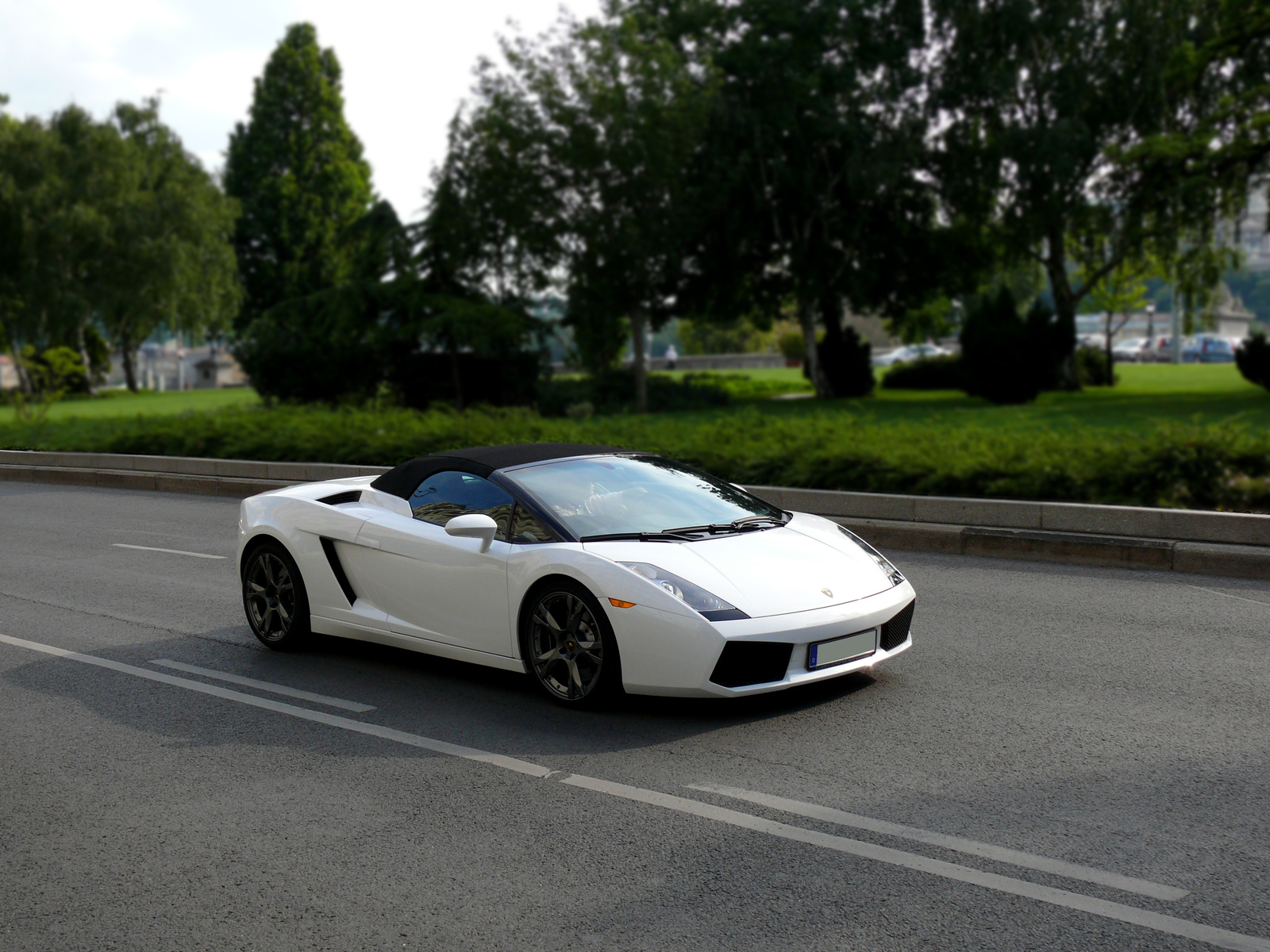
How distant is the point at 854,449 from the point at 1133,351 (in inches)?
2981

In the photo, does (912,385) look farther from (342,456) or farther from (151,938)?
(151,938)

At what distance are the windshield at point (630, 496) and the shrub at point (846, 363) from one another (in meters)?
36.2

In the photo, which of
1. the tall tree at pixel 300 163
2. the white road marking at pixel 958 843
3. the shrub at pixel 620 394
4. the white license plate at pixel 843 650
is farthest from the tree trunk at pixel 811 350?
the tall tree at pixel 300 163

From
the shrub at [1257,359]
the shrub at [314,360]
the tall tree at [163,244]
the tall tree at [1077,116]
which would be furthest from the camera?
the tall tree at [163,244]

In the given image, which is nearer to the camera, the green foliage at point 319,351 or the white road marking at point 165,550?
the white road marking at point 165,550

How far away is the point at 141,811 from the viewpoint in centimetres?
486

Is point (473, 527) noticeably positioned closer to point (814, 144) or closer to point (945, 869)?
point (945, 869)

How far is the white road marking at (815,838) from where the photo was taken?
360 centimetres

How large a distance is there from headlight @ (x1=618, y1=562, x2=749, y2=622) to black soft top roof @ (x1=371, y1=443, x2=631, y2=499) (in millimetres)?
1299

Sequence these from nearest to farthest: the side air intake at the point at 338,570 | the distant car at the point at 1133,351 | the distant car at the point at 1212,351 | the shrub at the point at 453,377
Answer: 1. the side air intake at the point at 338,570
2. the shrub at the point at 453,377
3. the distant car at the point at 1212,351
4. the distant car at the point at 1133,351

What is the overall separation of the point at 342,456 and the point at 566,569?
13.2 m

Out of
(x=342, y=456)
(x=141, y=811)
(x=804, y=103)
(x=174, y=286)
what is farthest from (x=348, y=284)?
(x=141, y=811)

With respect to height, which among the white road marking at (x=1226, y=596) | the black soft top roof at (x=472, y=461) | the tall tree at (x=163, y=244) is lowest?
the white road marking at (x=1226, y=596)

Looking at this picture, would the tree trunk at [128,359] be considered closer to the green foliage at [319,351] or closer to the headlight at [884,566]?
the green foliage at [319,351]
